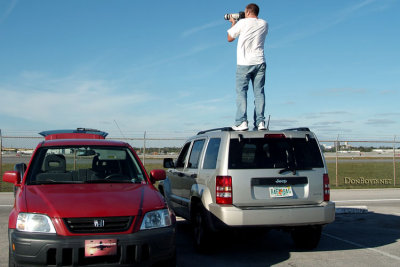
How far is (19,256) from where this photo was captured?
14.9 ft

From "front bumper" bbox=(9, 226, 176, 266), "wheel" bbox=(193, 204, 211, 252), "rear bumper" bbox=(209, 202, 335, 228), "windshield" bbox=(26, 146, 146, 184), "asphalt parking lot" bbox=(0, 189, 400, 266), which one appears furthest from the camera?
"wheel" bbox=(193, 204, 211, 252)

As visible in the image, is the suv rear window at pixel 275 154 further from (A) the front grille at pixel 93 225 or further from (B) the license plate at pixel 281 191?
(A) the front grille at pixel 93 225

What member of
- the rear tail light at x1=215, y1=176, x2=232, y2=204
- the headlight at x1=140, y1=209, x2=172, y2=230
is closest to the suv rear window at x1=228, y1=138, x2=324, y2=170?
the rear tail light at x1=215, y1=176, x2=232, y2=204

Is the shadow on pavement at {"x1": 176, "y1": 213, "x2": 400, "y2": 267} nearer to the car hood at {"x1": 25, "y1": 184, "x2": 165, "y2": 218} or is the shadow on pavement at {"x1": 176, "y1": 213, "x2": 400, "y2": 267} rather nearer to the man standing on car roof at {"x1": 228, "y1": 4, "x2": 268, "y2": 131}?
the car hood at {"x1": 25, "y1": 184, "x2": 165, "y2": 218}

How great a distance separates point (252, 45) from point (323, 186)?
288cm

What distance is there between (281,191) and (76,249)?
291cm

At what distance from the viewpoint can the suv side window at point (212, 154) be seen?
661 cm

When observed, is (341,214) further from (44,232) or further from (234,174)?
(44,232)

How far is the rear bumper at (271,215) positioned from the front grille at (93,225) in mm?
1751

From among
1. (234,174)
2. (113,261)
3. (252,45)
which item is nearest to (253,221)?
(234,174)

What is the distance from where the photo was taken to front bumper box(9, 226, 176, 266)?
4469 millimetres

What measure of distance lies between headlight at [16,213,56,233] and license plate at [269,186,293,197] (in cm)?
292

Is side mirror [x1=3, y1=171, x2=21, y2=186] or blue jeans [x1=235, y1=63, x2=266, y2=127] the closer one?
side mirror [x1=3, y1=171, x2=21, y2=186]

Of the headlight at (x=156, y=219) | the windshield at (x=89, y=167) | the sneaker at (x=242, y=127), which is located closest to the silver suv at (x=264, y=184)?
the sneaker at (x=242, y=127)
